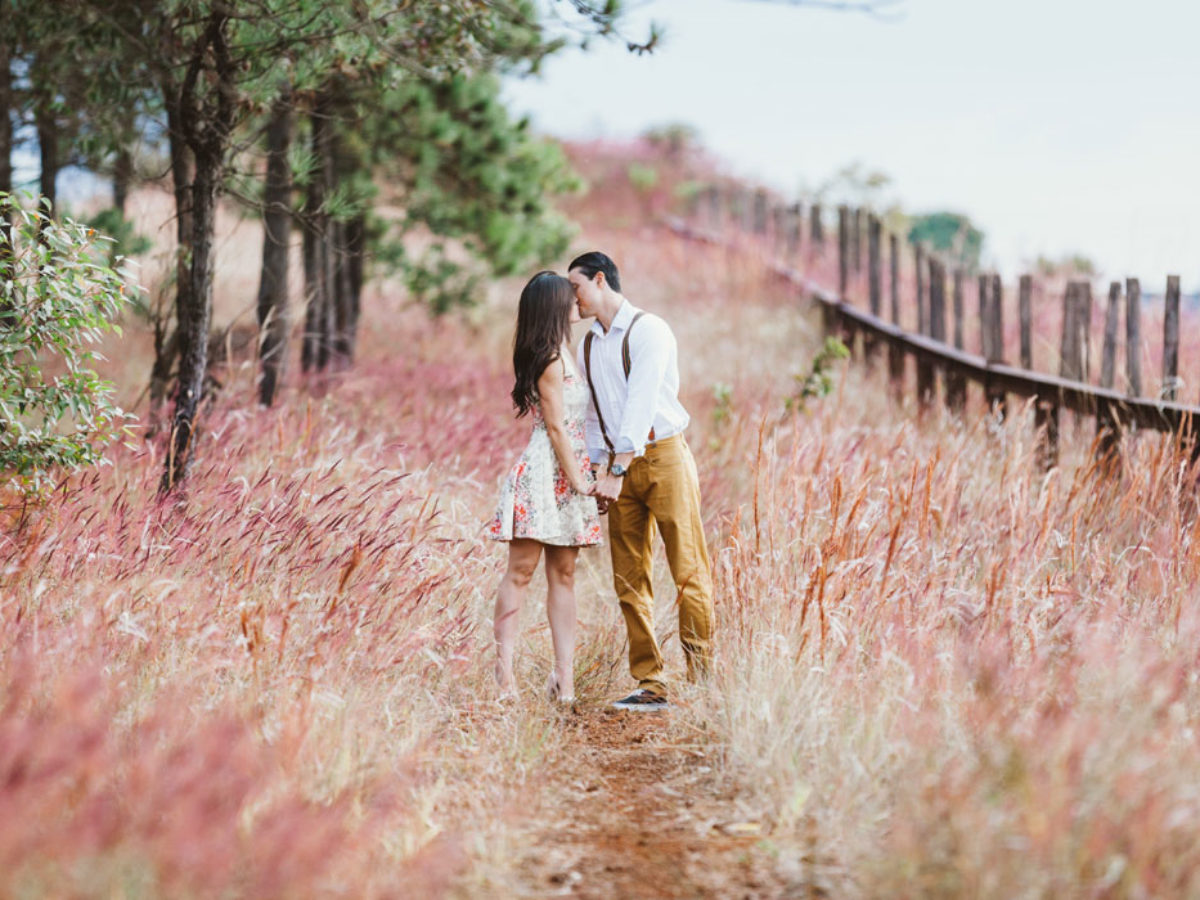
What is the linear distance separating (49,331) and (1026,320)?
23.3 feet

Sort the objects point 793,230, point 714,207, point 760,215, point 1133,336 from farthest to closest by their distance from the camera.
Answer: point 714,207 < point 760,215 < point 793,230 < point 1133,336

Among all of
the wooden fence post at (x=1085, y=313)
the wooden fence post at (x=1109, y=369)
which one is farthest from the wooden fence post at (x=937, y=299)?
the wooden fence post at (x=1109, y=369)

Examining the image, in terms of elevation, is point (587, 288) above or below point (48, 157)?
below

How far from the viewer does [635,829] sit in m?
3.48

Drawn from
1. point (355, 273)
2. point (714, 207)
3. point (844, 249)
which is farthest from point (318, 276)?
point (714, 207)

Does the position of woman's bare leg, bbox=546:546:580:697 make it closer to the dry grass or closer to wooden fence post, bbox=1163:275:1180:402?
the dry grass

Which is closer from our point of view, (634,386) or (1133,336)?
(634,386)

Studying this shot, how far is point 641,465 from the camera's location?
15.0ft

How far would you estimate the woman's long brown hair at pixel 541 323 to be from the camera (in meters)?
4.36

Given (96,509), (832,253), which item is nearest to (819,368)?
(96,509)

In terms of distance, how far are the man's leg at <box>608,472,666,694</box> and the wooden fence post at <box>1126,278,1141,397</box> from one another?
4053 mm

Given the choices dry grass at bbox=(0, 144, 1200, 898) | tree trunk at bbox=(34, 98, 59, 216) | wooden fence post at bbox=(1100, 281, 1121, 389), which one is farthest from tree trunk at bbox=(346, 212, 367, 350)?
wooden fence post at bbox=(1100, 281, 1121, 389)

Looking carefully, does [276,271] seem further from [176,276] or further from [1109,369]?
[1109,369]

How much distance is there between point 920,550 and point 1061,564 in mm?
643
